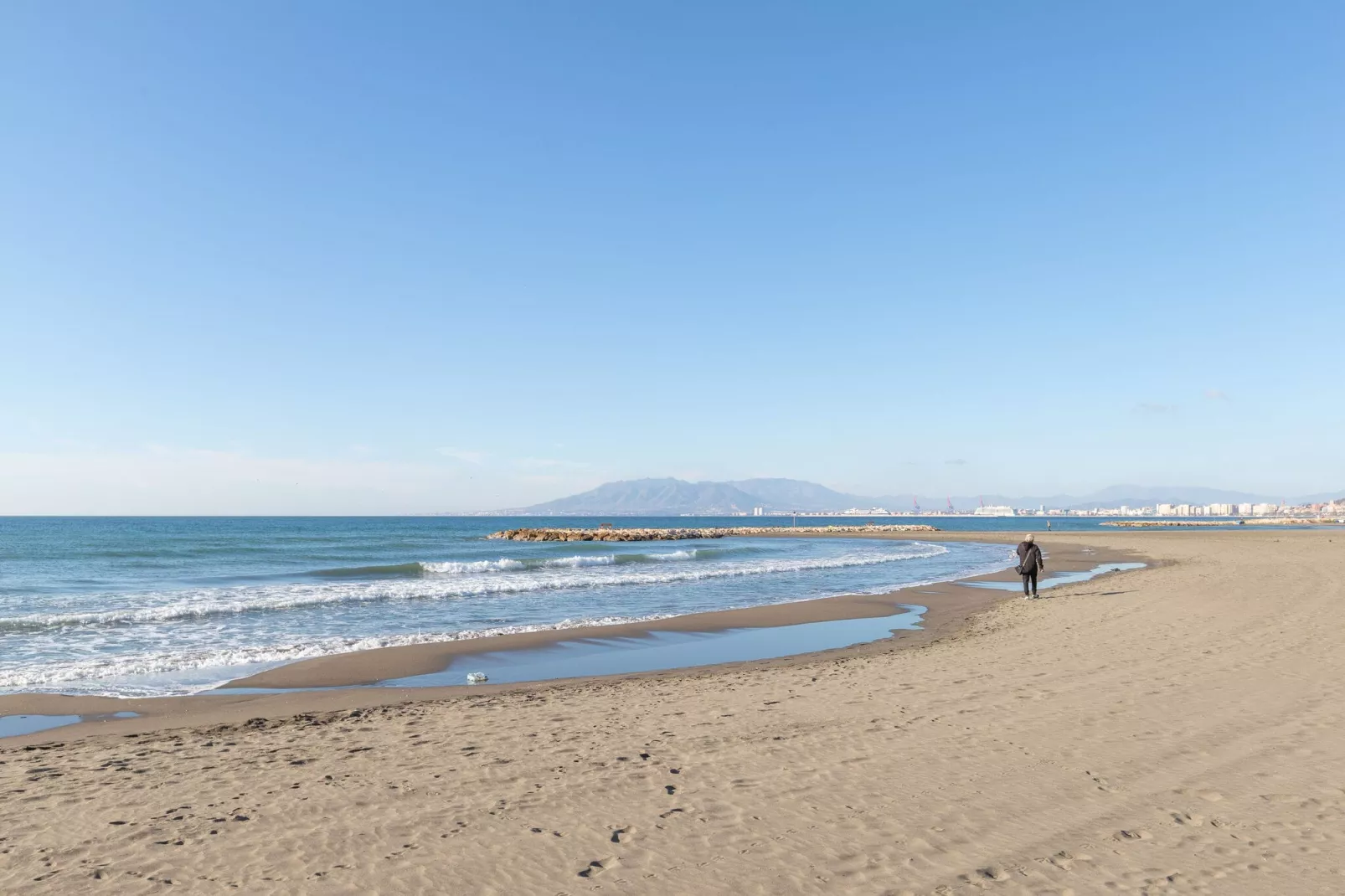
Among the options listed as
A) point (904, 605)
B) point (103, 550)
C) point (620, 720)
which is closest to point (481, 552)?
point (103, 550)

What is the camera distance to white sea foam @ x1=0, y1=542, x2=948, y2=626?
17.3 meters

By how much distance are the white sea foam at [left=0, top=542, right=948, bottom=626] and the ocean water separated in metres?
0.09

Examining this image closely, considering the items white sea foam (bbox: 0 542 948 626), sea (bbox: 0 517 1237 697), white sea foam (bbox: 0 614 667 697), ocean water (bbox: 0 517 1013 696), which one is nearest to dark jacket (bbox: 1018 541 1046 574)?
sea (bbox: 0 517 1237 697)

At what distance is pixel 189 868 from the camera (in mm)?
4379

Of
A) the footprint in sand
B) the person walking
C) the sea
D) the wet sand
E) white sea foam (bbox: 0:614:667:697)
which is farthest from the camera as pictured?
the person walking

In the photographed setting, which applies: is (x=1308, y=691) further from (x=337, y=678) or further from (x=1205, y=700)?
(x=337, y=678)

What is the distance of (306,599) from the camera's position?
68.7ft

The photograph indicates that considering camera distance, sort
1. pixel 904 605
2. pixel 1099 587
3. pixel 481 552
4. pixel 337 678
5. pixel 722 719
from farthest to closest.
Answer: pixel 481 552, pixel 1099 587, pixel 904 605, pixel 337 678, pixel 722 719

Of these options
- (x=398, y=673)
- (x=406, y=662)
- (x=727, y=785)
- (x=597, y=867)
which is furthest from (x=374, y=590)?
(x=597, y=867)

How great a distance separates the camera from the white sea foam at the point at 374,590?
17344 mm

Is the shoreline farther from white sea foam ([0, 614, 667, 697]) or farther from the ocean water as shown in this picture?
the ocean water

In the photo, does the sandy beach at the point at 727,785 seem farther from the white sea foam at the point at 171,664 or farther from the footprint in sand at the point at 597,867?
the white sea foam at the point at 171,664

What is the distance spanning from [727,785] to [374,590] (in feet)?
66.2

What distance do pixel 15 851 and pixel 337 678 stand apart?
21.2 ft
